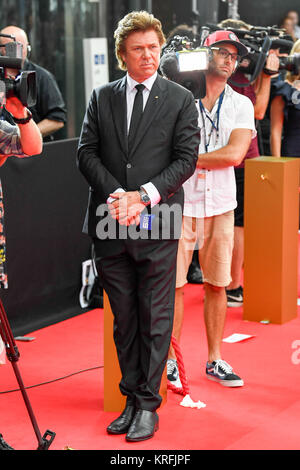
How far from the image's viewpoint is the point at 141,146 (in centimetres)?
367

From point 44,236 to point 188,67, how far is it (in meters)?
1.85

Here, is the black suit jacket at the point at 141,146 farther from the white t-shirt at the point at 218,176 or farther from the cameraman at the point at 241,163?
the cameraman at the point at 241,163

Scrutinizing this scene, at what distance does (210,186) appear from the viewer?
4477 mm

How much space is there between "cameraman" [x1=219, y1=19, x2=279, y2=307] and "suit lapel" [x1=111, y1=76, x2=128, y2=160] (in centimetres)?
223

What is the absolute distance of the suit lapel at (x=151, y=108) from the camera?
3.67 metres

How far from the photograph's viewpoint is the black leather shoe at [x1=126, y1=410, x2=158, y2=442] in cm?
363

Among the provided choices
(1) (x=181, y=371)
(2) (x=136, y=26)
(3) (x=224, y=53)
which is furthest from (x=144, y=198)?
(3) (x=224, y=53)

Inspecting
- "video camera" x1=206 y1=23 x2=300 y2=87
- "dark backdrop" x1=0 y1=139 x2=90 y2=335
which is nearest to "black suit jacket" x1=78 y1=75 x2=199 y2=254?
"dark backdrop" x1=0 y1=139 x2=90 y2=335

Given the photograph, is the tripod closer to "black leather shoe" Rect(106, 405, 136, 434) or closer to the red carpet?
the red carpet

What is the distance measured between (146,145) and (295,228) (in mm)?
2200

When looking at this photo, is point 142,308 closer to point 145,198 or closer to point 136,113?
point 145,198

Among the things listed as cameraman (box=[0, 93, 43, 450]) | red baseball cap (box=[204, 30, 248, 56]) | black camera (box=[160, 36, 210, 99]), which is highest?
red baseball cap (box=[204, 30, 248, 56])
